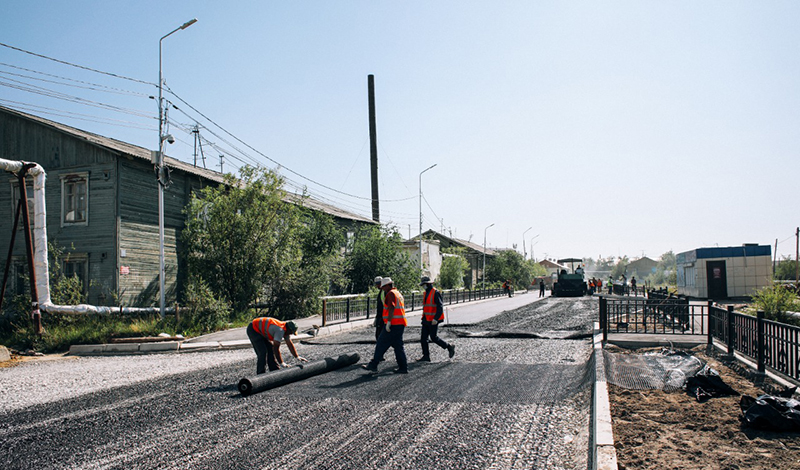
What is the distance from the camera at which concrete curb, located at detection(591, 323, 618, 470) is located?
14.3ft

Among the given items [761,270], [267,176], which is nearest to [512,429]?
[267,176]

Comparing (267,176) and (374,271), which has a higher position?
(267,176)

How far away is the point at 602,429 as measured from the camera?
512cm

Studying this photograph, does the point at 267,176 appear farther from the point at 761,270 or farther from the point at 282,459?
the point at 761,270

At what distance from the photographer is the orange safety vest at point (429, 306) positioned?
10719mm

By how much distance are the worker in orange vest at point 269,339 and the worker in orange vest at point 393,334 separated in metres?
1.30

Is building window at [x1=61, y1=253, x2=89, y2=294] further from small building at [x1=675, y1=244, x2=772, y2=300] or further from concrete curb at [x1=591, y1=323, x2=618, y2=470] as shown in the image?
small building at [x1=675, y1=244, x2=772, y2=300]

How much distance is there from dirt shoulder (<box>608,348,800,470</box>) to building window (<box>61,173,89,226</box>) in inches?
783

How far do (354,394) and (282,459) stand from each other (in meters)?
2.69

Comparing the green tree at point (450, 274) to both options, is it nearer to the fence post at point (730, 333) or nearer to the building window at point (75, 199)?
the building window at point (75, 199)

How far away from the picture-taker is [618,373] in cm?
831

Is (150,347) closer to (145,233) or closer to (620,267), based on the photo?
(145,233)

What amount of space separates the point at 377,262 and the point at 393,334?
2105cm

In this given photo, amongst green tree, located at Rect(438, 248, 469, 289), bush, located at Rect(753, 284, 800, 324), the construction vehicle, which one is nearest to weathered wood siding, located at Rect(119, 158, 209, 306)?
bush, located at Rect(753, 284, 800, 324)
